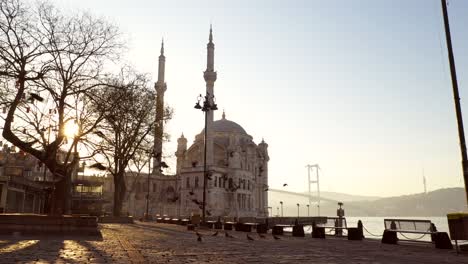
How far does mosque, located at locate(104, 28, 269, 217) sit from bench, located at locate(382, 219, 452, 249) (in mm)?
56605

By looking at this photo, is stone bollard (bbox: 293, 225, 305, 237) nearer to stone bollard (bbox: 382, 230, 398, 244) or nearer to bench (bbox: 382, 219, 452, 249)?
bench (bbox: 382, 219, 452, 249)

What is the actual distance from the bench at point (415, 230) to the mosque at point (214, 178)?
5660 centimetres

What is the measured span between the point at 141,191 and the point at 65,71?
219 feet

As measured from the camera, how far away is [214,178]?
3000 inches

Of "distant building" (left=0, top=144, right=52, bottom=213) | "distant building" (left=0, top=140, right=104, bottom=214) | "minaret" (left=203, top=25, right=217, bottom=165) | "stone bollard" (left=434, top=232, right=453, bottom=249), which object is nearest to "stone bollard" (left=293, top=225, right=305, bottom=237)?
"stone bollard" (left=434, top=232, right=453, bottom=249)

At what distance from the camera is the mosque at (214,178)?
73875 millimetres

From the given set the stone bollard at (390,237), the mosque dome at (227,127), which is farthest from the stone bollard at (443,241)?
the mosque dome at (227,127)

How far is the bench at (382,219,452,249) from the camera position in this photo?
40.7ft

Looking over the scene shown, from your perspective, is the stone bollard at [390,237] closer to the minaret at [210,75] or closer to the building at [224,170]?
the building at [224,170]

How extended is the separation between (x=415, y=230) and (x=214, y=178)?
63794mm

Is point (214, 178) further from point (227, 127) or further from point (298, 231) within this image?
point (298, 231)

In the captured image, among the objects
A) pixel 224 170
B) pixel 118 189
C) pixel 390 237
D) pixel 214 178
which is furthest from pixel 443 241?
pixel 224 170

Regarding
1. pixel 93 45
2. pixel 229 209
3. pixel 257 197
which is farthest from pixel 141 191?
pixel 93 45

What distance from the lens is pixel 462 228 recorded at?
10727 mm
